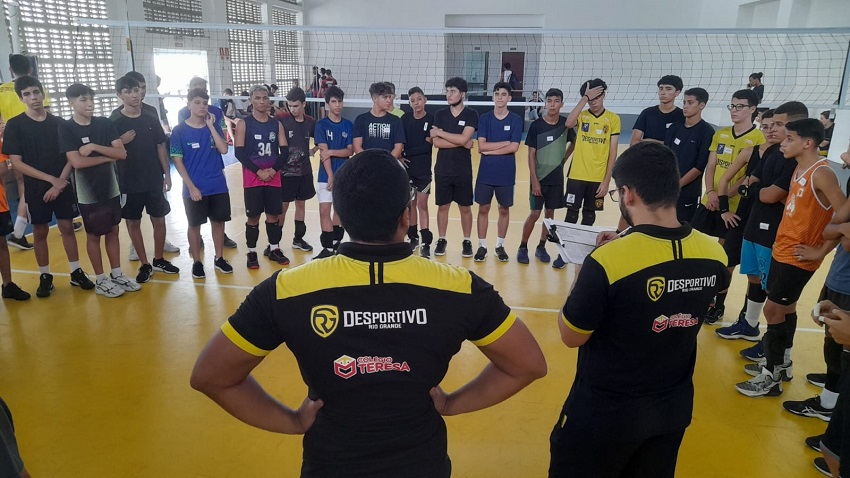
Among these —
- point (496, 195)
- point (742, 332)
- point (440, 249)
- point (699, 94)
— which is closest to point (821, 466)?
point (742, 332)

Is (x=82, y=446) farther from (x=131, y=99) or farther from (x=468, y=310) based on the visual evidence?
(x=131, y=99)

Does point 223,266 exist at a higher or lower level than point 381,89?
lower

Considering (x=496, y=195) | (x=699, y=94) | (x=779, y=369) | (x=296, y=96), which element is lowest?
(x=779, y=369)

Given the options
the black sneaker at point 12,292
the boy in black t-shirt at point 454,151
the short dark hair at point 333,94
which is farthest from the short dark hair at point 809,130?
the black sneaker at point 12,292

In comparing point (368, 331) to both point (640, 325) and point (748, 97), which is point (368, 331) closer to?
point (640, 325)

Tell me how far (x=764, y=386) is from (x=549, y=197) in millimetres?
2859

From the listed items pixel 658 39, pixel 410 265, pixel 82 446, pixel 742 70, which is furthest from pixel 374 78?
pixel 410 265

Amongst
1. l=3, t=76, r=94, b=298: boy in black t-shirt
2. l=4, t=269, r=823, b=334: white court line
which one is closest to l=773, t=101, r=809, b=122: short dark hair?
l=4, t=269, r=823, b=334: white court line

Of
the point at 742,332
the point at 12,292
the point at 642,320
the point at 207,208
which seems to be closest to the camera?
the point at 642,320

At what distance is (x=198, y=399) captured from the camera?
3535 millimetres

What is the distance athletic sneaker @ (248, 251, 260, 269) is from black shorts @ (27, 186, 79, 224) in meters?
1.58

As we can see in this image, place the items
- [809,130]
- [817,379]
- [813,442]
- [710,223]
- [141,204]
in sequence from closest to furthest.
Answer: [813,442]
[809,130]
[817,379]
[710,223]
[141,204]

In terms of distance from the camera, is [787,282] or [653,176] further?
[787,282]

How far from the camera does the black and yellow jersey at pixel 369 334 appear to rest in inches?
53.9
